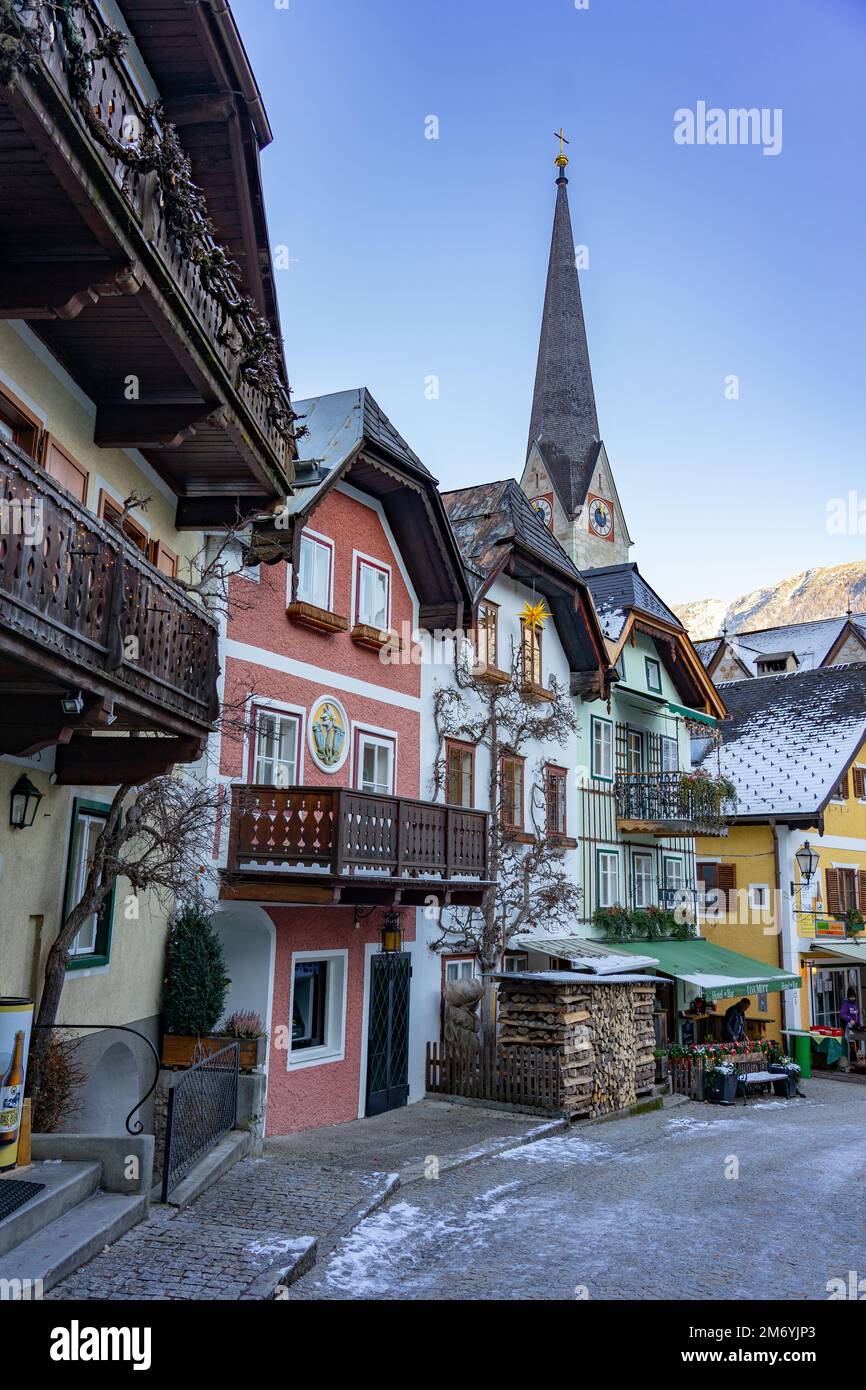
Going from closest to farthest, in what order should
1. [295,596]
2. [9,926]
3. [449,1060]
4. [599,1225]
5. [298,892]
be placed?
1. [9,926]
2. [599,1225]
3. [298,892]
4. [295,596]
5. [449,1060]

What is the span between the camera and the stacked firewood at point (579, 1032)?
17234 millimetres

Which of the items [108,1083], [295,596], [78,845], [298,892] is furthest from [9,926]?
[295,596]

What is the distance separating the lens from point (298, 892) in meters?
14.3

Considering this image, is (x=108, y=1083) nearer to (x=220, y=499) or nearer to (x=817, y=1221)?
(x=220, y=499)

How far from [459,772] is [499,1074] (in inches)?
214

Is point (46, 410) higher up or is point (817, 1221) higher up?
point (46, 410)

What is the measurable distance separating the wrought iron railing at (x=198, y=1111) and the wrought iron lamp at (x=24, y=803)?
2711mm

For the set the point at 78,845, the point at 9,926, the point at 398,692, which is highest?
the point at 398,692

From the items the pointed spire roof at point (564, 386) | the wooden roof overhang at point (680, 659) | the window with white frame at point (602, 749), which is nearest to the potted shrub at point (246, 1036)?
the window with white frame at point (602, 749)

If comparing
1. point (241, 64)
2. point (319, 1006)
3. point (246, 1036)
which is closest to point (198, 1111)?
point (246, 1036)

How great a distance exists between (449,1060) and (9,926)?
10.6 m

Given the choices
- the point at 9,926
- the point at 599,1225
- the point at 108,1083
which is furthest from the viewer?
the point at 108,1083

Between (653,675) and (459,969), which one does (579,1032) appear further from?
(653,675)

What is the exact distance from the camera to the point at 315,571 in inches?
677
